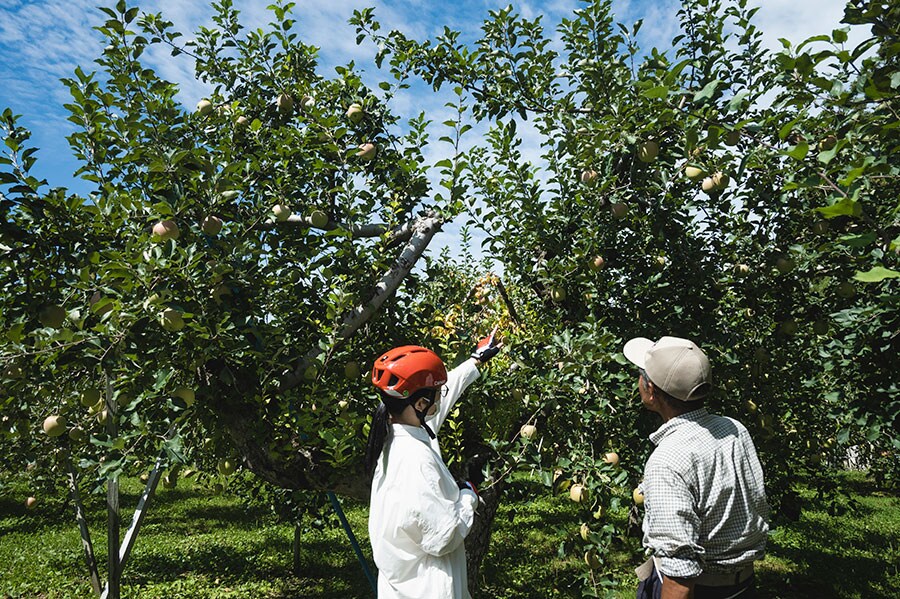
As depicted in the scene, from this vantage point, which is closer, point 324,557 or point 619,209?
point 619,209

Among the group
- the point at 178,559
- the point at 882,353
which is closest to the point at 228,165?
the point at 882,353

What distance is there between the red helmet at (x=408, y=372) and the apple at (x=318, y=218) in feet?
4.08

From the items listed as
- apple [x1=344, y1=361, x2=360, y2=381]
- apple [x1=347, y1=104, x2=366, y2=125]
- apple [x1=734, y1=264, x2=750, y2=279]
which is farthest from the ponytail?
apple [x1=734, y1=264, x2=750, y2=279]

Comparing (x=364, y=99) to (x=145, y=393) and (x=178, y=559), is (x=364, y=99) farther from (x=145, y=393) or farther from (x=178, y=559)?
(x=178, y=559)

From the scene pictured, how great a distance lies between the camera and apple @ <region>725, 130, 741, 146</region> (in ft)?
8.18

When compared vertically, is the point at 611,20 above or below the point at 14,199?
above

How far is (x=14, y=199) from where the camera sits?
192cm

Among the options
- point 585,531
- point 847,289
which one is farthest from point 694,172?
point 585,531

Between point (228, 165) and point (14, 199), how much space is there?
0.86 meters

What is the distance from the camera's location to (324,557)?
22.4 feet

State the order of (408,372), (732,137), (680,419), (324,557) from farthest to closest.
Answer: (324,557) → (732,137) → (408,372) → (680,419)

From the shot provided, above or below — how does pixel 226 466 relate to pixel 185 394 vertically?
below

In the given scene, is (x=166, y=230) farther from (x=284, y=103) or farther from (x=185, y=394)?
(x=284, y=103)

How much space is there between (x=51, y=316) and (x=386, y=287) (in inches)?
58.6
